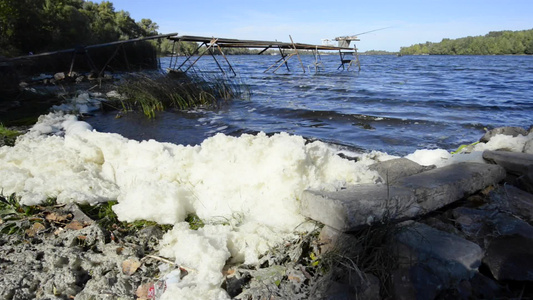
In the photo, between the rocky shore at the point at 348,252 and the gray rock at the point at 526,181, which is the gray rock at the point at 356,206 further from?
the gray rock at the point at 526,181

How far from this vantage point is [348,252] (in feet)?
6.58

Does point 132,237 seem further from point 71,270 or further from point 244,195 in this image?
point 244,195

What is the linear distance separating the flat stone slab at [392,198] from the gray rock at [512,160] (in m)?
0.39

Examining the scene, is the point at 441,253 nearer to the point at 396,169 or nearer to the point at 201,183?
the point at 396,169

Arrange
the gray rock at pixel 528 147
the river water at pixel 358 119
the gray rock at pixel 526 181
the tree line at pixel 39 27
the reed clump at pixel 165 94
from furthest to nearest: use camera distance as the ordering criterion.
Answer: the tree line at pixel 39 27, the reed clump at pixel 165 94, the river water at pixel 358 119, the gray rock at pixel 528 147, the gray rock at pixel 526 181

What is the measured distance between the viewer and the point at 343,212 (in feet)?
6.86

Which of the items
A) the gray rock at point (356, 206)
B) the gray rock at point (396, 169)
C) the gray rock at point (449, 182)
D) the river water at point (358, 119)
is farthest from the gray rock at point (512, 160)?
the river water at point (358, 119)

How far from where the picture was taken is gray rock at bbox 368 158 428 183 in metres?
3.12

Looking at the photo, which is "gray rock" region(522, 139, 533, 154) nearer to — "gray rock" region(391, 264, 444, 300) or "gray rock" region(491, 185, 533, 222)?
"gray rock" region(491, 185, 533, 222)

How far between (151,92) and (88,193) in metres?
8.16

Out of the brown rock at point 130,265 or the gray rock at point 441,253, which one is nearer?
the gray rock at point 441,253

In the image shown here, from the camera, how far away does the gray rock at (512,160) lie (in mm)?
3082

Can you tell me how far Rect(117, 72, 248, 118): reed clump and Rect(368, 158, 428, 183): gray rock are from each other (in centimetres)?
773

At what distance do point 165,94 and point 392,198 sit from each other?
383 inches
